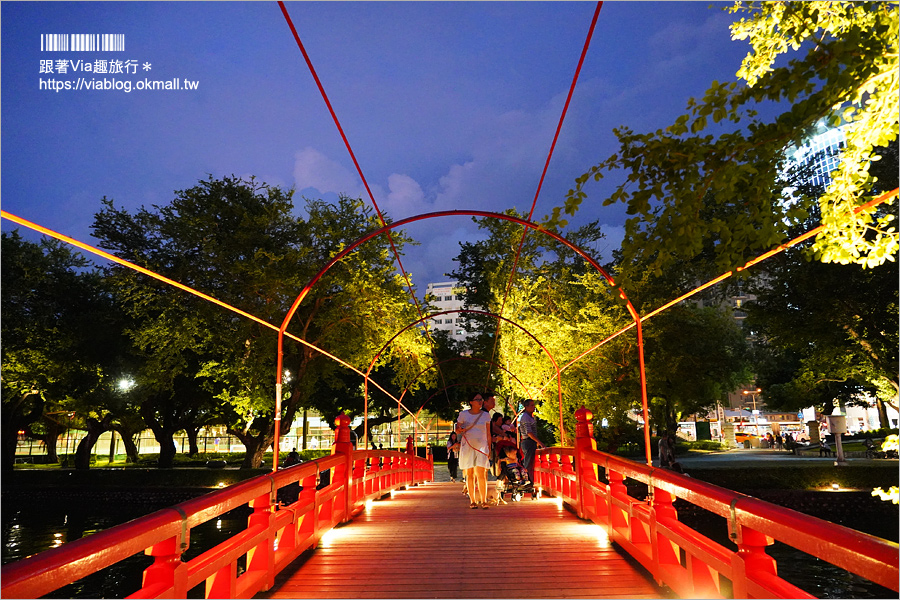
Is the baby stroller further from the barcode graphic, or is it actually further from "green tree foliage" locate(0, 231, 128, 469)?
"green tree foliage" locate(0, 231, 128, 469)

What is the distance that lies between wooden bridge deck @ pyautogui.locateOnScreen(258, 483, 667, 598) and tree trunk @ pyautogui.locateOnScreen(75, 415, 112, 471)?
25.6 metres

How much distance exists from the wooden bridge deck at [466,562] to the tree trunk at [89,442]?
1008 inches

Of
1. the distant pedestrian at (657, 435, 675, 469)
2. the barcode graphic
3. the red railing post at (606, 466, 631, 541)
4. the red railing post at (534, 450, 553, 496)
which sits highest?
the barcode graphic

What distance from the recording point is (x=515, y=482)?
10.4 m

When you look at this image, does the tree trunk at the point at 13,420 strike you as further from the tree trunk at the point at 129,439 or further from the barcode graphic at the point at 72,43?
the barcode graphic at the point at 72,43

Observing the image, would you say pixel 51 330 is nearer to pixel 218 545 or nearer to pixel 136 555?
pixel 136 555

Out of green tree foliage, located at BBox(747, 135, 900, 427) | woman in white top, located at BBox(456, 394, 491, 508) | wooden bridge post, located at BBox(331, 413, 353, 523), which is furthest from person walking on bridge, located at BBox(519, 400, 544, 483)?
green tree foliage, located at BBox(747, 135, 900, 427)

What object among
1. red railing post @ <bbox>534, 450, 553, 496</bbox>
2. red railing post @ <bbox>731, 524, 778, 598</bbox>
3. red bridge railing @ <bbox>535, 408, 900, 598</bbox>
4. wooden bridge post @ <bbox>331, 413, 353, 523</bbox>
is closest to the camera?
red bridge railing @ <bbox>535, 408, 900, 598</bbox>

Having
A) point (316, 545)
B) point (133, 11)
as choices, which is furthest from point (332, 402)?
point (133, 11)

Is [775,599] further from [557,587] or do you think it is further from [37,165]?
[37,165]

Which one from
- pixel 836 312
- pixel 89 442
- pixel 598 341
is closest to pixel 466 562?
pixel 598 341

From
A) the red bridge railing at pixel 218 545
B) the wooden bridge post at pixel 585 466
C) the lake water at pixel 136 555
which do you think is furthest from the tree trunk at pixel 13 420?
the wooden bridge post at pixel 585 466

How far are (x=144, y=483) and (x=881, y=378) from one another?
25662 millimetres

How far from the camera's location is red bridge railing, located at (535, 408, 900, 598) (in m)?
2.27
